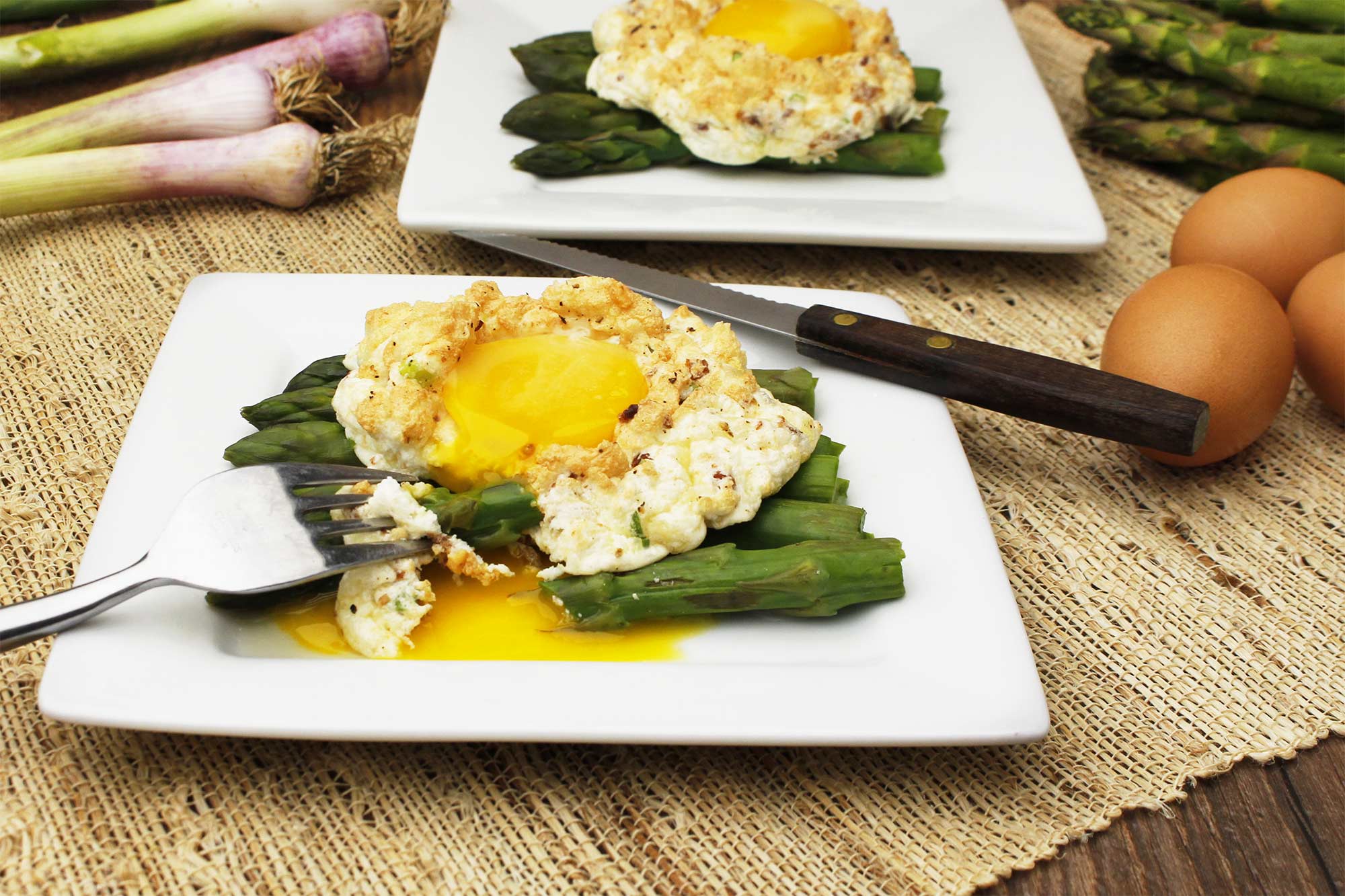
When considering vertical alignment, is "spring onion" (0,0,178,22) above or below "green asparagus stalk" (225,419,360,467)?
above

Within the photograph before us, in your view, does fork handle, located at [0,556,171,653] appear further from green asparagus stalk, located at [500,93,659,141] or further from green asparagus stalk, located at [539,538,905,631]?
green asparagus stalk, located at [500,93,659,141]

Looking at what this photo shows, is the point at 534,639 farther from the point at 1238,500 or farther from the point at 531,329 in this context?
the point at 1238,500

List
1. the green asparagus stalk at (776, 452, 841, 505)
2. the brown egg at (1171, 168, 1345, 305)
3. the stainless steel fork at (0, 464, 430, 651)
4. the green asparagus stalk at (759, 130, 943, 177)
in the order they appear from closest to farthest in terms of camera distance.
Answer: the stainless steel fork at (0, 464, 430, 651) < the green asparagus stalk at (776, 452, 841, 505) < the brown egg at (1171, 168, 1345, 305) < the green asparagus stalk at (759, 130, 943, 177)

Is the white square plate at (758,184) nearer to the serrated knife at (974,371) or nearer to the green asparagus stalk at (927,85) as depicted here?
the green asparagus stalk at (927,85)

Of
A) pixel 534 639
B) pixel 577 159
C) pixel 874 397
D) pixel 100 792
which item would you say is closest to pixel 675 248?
pixel 577 159

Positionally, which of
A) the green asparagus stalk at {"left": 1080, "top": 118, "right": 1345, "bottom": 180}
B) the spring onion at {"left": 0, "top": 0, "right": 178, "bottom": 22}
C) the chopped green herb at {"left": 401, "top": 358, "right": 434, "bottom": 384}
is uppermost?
the spring onion at {"left": 0, "top": 0, "right": 178, "bottom": 22}

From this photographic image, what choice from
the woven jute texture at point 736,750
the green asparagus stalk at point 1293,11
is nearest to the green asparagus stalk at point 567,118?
the woven jute texture at point 736,750

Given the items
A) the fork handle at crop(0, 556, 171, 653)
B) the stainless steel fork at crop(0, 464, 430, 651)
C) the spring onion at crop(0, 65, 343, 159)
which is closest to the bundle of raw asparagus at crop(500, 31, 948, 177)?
the spring onion at crop(0, 65, 343, 159)
